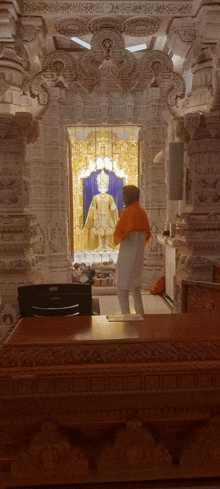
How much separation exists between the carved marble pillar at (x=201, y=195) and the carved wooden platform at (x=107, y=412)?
2.64m

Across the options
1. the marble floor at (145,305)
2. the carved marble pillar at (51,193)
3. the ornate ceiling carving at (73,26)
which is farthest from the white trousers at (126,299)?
the carved marble pillar at (51,193)

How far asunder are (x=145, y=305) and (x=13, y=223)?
9.05 ft

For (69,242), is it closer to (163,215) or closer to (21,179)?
(163,215)

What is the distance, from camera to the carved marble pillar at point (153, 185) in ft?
21.7

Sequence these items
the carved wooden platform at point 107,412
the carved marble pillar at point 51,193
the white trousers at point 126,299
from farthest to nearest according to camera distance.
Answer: the carved marble pillar at point 51,193 < the white trousers at point 126,299 < the carved wooden platform at point 107,412

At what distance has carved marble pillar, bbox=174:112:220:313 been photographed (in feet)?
12.1

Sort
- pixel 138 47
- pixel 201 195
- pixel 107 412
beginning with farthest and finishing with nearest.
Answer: pixel 138 47 < pixel 201 195 < pixel 107 412

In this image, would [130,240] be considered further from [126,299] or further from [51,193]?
[51,193]

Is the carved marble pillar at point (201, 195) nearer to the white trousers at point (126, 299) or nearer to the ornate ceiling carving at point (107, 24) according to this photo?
the white trousers at point (126, 299)

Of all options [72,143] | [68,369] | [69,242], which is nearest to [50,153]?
[72,143]

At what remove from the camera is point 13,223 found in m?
3.79

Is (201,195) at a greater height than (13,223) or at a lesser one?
greater

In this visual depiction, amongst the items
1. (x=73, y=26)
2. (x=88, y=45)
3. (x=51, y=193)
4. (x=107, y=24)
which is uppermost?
(x=88, y=45)

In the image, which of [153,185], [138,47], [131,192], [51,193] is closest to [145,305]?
[153,185]
